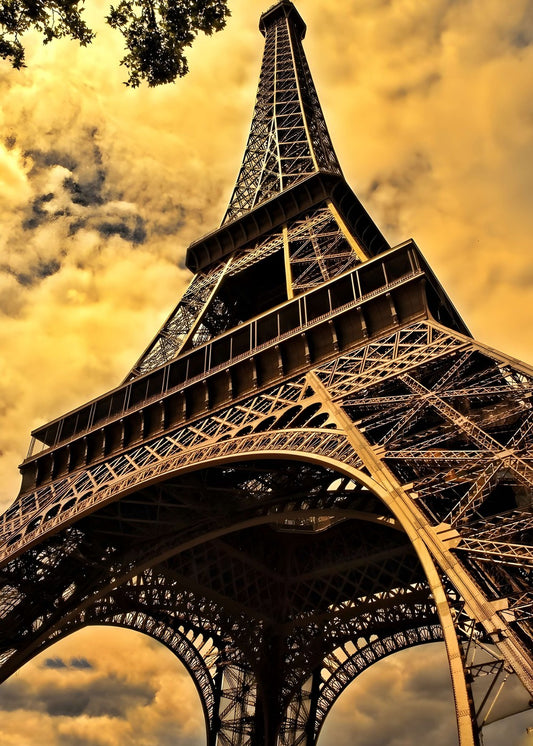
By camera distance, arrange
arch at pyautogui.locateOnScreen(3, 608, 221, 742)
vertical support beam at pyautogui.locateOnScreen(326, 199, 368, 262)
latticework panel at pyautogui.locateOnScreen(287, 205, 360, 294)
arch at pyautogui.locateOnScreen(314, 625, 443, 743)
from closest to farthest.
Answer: vertical support beam at pyautogui.locateOnScreen(326, 199, 368, 262) < latticework panel at pyautogui.locateOnScreen(287, 205, 360, 294) < arch at pyautogui.locateOnScreen(3, 608, 221, 742) < arch at pyautogui.locateOnScreen(314, 625, 443, 743)

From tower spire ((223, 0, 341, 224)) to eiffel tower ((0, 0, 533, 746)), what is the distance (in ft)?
0.85

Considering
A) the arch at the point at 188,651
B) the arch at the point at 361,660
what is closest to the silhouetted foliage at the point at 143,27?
the arch at the point at 188,651

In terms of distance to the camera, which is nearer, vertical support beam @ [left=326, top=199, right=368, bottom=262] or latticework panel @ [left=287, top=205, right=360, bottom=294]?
vertical support beam @ [left=326, top=199, right=368, bottom=262]

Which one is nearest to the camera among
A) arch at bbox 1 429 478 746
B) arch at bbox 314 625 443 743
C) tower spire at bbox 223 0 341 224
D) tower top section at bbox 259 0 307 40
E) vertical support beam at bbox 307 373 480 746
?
vertical support beam at bbox 307 373 480 746

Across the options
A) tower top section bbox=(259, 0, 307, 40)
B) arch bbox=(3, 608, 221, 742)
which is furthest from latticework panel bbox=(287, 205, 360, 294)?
tower top section bbox=(259, 0, 307, 40)

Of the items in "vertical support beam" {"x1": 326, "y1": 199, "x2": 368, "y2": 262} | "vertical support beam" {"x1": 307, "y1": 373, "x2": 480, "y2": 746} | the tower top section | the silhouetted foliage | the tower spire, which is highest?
the tower top section

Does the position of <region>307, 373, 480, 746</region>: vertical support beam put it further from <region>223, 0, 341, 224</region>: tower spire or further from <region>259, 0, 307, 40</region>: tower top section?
<region>259, 0, 307, 40</region>: tower top section

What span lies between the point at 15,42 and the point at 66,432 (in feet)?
50.7

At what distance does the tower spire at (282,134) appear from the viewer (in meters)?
31.4

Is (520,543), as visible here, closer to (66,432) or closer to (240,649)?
(66,432)

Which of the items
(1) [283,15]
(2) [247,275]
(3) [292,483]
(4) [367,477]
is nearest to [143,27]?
(4) [367,477]

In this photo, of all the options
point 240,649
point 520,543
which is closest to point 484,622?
point 520,543

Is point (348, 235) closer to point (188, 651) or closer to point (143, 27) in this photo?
point (143, 27)

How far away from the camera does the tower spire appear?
3141 centimetres
